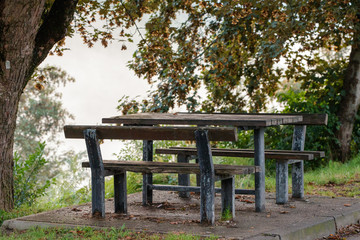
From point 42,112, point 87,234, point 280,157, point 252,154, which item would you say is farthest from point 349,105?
point 42,112

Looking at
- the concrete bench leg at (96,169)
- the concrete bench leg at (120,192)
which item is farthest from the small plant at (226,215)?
the concrete bench leg at (96,169)

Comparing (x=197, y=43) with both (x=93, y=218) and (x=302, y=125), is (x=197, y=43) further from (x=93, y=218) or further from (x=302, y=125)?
(x=93, y=218)

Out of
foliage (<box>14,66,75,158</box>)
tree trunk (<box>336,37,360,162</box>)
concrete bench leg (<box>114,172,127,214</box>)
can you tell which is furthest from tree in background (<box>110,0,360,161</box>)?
foliage (<box>14,66,75,158</box>)

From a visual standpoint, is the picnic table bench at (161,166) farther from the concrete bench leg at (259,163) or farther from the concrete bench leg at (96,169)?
the concrete bench leg at (259,163)

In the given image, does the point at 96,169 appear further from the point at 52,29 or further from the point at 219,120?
the point at 52,29

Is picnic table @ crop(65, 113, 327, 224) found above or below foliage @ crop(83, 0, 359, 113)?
below

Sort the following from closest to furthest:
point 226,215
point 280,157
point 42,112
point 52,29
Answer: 1. point 226,215
2. point 280,157
3. point 52,29
4. point 42,112

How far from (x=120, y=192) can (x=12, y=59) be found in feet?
7.74

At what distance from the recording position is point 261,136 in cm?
650

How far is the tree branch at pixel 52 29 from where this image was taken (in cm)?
762

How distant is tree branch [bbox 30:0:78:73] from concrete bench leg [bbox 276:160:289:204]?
11.9 ft

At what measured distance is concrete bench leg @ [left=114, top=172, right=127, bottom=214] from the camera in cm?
634

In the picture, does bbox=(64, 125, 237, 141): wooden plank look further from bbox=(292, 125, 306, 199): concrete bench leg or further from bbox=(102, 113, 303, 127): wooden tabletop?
bbox=(292, 125, 306, 199): concrete bench leg

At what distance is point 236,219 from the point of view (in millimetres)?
5988
